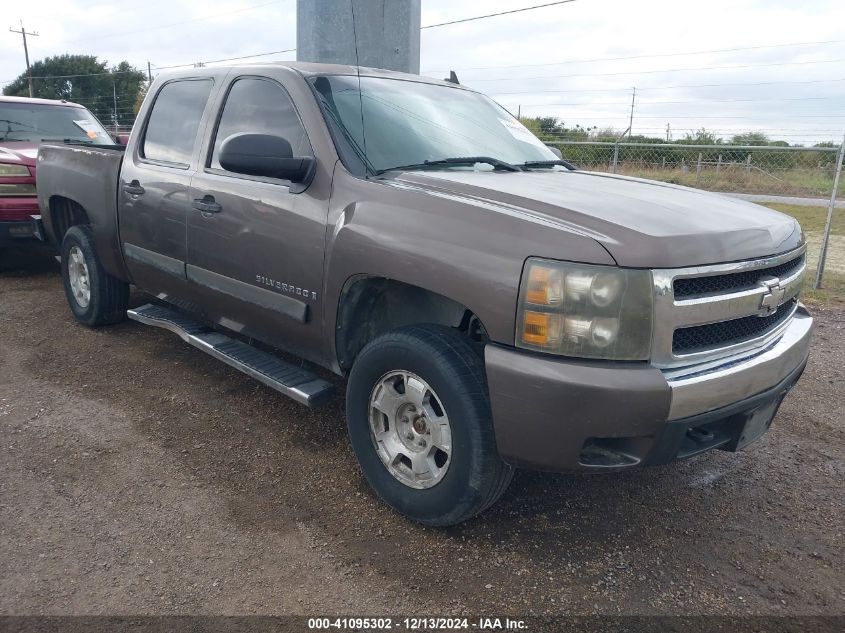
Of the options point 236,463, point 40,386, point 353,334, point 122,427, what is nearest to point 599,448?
point 353,334

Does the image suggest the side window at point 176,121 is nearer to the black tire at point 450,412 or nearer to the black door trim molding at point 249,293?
the black door trim molding at point 249,293

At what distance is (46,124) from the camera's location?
817 cm

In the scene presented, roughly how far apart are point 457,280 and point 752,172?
14.2m

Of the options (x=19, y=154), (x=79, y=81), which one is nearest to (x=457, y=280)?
(x=19, y=154)

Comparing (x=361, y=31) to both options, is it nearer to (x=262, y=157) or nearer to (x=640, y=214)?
(x=262, y=157)

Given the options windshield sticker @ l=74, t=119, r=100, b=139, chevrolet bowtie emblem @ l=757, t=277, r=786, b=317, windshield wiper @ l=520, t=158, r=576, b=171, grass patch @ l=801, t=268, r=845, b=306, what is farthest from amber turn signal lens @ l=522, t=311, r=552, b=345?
windshield sticker @ l=74, t=119, r=100, b=139

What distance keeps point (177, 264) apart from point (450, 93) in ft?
6.32

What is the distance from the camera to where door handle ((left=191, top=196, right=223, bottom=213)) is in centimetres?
367

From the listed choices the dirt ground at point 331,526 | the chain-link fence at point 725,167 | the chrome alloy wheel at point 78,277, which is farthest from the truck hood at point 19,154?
the chain-link fence at point 725,167

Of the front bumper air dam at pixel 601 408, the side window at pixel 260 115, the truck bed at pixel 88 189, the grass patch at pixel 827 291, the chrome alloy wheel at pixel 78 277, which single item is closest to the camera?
the front bumper air dam at pixel 601 408

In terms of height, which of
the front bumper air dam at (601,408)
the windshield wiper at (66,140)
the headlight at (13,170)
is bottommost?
the front bumper air dam at (601,408)

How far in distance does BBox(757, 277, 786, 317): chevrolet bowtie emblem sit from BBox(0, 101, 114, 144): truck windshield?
7.93 m

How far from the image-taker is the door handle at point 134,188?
14.2 ft

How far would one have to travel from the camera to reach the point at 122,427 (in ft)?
12.4
